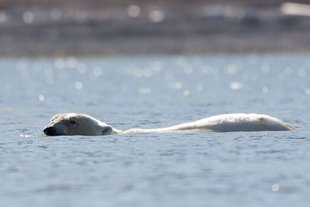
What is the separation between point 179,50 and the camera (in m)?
76.9

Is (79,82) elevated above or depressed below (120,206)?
above

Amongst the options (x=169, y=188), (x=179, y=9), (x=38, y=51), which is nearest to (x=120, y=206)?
(x=169, y=188)

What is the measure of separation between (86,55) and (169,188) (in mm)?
59068

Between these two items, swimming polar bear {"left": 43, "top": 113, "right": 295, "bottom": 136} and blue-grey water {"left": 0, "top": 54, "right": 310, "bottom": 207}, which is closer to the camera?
blue-grey water {"left": 0, "top": 54, "right": 310, "bottom": 207}

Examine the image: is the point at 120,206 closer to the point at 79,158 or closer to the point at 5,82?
the point at 79,158

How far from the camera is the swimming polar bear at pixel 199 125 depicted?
24219 mm

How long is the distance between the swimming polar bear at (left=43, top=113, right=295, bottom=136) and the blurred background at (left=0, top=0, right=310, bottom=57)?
5002 centimetres

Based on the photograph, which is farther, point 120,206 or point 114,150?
point 114,150

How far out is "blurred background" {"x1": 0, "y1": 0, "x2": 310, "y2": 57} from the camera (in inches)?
2982

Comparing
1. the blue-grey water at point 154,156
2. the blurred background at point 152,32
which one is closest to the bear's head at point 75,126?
the blue-grey water at point 154,156

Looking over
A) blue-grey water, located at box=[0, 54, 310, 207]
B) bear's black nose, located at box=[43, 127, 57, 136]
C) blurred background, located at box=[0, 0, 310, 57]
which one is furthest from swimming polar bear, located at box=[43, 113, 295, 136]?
blurred background, located at box=[0, 0, 310, 57]

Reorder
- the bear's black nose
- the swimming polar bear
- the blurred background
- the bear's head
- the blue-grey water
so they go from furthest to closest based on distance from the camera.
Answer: the blurred background
the bear's black nose
the bear's head
the swimming polar bear
the blue-grey water

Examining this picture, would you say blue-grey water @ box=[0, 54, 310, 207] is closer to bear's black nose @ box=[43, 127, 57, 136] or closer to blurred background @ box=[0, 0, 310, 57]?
bear's black nose @ box=[43, 127, 57, 136]

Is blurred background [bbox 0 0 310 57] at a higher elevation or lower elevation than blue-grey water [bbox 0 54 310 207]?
higher
